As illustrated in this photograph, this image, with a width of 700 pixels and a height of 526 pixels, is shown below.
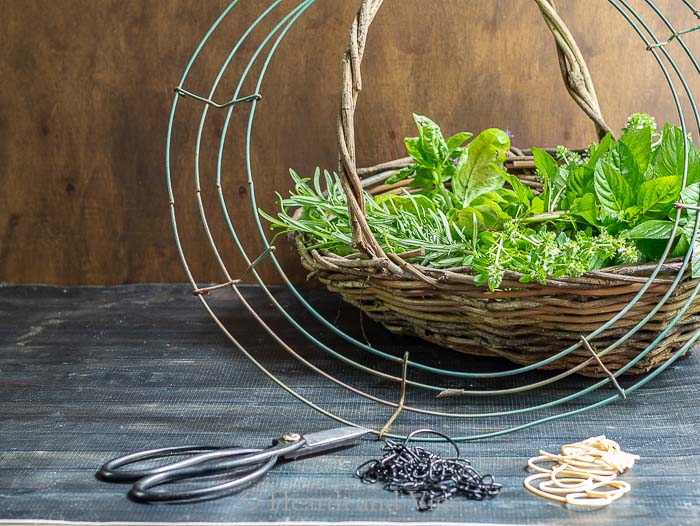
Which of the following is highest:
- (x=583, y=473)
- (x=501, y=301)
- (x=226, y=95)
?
(x=226, y=95)

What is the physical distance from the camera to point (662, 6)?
1064 millimetres

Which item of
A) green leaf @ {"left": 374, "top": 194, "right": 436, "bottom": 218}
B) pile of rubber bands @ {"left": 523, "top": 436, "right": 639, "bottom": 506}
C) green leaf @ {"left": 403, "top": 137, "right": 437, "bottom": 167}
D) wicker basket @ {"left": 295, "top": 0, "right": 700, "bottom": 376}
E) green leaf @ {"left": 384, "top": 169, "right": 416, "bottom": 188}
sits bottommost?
pile of rubber bands @ {"left": 523, "top": 436, "right": 639, "bottom": 506}

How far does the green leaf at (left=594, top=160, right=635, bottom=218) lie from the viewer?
76 cm

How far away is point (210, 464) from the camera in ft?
1.98

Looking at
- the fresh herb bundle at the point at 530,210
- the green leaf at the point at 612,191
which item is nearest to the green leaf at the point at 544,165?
the fresh herb bundle at the point at 530,210

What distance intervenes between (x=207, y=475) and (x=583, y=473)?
0.92ft

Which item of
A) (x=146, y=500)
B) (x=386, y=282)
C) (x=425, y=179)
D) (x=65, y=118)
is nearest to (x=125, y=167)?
(x=65, y=118)

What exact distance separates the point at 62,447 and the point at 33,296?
515 mm

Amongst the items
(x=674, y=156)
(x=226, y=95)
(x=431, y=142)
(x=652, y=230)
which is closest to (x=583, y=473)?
(x=652, y=230)

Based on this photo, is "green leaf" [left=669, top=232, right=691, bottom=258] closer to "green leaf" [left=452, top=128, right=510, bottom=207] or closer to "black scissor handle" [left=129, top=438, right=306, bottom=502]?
"green leaf" [left=452, top=128, right=510, bottom=207]

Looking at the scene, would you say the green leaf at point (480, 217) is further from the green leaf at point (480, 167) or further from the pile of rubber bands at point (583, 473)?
the pile of rubber bands at point (583, 473)

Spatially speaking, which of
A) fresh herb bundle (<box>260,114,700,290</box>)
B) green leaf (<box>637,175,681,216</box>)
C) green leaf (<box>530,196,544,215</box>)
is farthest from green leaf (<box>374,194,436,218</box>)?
green leaf (<box>637,175,681,216</box>)

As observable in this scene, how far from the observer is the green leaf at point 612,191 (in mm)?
765

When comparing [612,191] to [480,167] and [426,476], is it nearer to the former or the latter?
[480,167]
